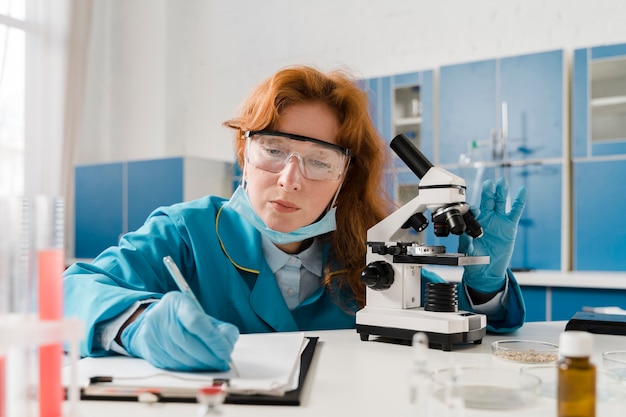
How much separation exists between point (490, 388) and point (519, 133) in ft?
8.67

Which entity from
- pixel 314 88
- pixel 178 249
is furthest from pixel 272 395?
pixel 314 88

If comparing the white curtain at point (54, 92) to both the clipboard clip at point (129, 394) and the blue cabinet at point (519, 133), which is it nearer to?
the blue cabinet at point (519, 133)

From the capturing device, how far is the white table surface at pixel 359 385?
71 cm

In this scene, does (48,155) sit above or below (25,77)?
below

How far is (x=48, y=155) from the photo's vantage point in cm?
434

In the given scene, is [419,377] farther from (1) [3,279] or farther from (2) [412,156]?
(2) [412,156]

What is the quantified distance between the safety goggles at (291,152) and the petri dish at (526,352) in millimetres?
572

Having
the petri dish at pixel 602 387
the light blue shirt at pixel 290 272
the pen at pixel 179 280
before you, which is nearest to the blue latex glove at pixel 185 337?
the pen at pixel 179 280

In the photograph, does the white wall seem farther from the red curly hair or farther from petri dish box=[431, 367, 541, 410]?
petri dish box=[431, 367, 541, 410]

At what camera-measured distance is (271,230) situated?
1.39m

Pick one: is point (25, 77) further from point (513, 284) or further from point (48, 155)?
point (513, 284)

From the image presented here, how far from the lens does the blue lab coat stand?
4.19ft

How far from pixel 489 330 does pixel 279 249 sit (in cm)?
54

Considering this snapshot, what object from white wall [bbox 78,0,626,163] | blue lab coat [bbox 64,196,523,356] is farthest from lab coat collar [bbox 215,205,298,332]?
white wall [bbox 78,0,626,163]
